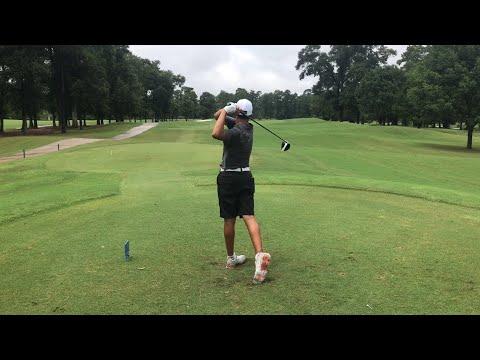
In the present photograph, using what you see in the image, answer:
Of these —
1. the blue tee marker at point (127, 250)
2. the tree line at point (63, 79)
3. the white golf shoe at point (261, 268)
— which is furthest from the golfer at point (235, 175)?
the tree line at point (63, 79)

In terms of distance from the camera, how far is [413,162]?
27.7m

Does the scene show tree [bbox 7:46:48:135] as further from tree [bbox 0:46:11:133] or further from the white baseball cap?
the white baseball cap

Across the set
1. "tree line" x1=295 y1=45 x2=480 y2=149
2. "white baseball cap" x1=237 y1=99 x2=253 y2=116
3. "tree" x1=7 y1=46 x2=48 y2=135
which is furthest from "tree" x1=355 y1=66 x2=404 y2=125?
"white baseball cap" x1=237 y1=99 x2=253 y2=116

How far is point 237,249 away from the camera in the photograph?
7.02m

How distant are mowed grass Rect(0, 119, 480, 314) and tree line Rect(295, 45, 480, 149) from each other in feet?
110

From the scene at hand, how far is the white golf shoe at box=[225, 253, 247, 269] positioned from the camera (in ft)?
20.3

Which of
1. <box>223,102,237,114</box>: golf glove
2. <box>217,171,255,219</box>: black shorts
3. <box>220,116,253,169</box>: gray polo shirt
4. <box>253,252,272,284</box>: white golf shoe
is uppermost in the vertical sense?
<box>223,102,237,114</box>: golf glove

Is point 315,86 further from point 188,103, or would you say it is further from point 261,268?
point 261,268

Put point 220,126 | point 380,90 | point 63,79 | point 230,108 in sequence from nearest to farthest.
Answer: point 220,126, point 230,108, point 63,79, point 380,90

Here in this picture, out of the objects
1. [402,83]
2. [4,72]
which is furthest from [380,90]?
[4,72]

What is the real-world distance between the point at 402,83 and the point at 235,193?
76.2 meters
